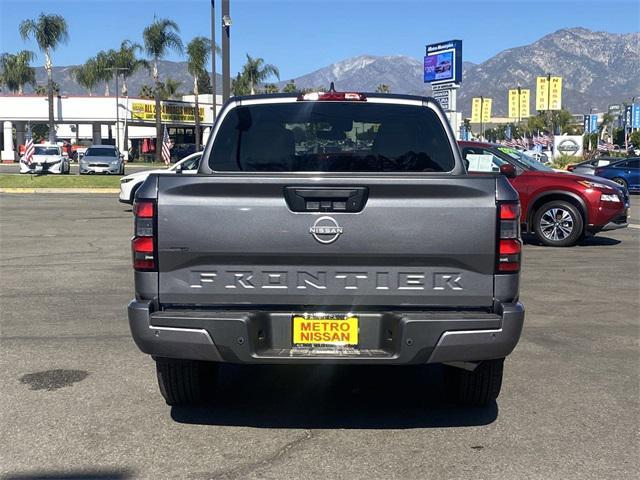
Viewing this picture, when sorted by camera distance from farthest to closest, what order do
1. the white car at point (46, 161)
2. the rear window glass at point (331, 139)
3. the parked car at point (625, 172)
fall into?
the white car at point (46, 161)
the parked car at point (625, 172)
the rear window glass at point (331, 139)

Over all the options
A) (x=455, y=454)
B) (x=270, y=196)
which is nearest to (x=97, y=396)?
(x=270, y=196)

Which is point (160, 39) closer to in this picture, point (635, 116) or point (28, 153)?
point (28, 153)

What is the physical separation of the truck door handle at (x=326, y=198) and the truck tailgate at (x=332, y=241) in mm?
11

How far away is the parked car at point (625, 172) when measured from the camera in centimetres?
2995

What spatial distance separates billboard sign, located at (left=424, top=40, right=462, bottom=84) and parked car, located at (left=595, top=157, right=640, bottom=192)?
1758cm

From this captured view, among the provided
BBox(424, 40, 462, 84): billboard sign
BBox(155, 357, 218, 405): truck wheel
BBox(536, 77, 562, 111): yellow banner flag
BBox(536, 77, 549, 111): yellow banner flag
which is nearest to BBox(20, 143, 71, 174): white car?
BBox(424, 40, 462, 84): billboard sign

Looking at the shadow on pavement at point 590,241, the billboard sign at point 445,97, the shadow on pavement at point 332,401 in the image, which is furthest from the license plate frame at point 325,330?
the billboard sign at point 445,97

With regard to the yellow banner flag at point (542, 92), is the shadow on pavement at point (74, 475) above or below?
below

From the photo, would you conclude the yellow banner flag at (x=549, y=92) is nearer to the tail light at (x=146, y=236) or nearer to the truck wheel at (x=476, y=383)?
the truck wheel at (x=476, y=383)

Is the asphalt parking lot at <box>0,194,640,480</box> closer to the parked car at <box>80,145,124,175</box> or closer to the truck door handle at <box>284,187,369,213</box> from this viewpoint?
the truck door handle at <box>284,187,369,213</box>

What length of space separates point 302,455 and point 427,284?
1.14 m

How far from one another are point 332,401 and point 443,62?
4539cm

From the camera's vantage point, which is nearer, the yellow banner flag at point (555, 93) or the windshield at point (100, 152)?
the windshield at point (100, 152)

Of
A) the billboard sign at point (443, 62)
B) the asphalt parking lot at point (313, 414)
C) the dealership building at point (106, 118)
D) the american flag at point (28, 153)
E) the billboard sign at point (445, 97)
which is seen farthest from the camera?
the dealership building at point (106, 118)
